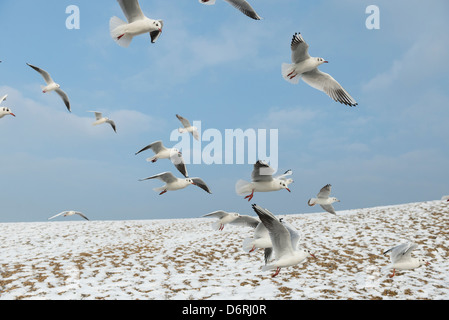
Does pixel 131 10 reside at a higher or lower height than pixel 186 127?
lower

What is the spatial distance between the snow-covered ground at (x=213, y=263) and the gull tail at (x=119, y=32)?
5712 millimetres

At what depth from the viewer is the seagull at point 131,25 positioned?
259 inches

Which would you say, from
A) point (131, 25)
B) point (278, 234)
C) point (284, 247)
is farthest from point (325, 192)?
point (131, 25)

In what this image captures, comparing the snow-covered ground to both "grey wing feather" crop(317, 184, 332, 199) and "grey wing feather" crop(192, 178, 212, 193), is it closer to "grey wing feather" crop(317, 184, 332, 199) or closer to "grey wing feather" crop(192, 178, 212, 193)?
"grey wing feather" crop(317, 184, 332, 199)

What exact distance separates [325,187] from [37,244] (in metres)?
11.3

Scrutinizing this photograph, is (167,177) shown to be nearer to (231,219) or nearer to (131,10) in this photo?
(231,219)

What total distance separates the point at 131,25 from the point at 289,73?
327 cm

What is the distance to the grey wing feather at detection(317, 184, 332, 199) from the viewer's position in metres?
9.61

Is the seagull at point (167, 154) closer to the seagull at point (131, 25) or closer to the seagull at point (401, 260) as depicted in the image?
the seagull at point (131, 25)

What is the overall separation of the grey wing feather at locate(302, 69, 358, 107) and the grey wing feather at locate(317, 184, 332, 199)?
2.40 m

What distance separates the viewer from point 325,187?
9594 mm

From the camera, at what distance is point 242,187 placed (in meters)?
6.01
